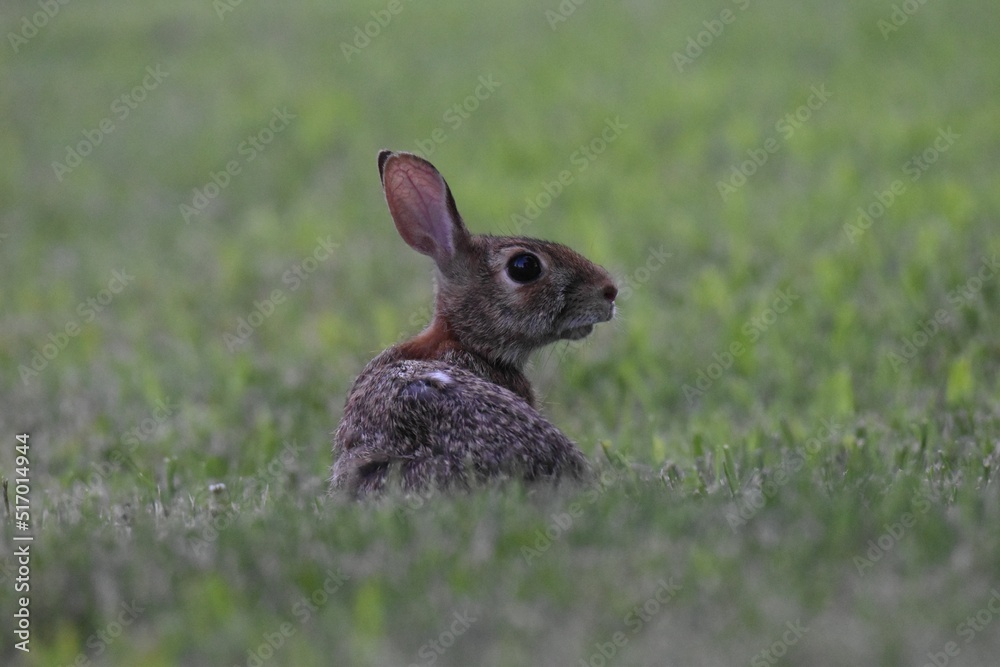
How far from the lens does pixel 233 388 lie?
26.8 feet

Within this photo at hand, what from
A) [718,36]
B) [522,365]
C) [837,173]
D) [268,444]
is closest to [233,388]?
[268,444]

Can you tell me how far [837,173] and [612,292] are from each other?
5912 mm
